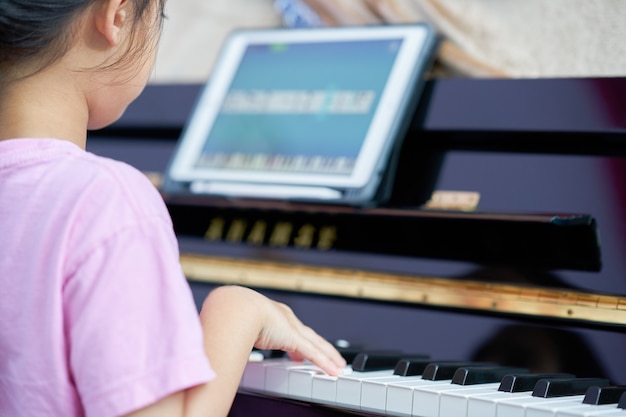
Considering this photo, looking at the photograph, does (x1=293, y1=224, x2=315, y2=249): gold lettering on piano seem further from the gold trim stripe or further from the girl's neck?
the girl's neck

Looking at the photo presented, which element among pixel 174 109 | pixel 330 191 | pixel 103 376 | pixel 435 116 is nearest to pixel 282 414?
pixel 103 376

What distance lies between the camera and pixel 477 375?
0.99m

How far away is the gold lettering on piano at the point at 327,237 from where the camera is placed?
1.40 m

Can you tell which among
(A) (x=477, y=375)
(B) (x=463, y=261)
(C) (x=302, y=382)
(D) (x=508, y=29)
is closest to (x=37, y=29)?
(C) (x=302, y=382)

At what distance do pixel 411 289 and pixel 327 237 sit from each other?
0.18m

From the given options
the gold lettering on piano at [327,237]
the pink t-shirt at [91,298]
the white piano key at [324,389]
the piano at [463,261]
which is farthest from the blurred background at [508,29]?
the pink t-shirt at [91,298]

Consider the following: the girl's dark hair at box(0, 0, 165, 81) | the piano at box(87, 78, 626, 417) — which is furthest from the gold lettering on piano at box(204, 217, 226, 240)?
the girl's dark hair at box(0, 0, 165, 81)

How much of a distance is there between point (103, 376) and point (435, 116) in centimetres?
77

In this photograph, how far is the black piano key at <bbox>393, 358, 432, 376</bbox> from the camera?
3.37ft

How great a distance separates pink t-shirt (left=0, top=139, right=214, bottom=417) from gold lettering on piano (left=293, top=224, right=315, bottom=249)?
1.99 feet

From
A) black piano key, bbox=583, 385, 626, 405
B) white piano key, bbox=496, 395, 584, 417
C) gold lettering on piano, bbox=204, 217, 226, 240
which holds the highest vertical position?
white piano key, bbox=496, 395, 584, 417

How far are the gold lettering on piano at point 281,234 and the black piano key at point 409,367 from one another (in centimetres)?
43

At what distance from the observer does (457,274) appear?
1.26m

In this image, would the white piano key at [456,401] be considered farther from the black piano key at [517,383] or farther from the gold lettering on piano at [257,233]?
the gold lettering on piano at [257,233]
